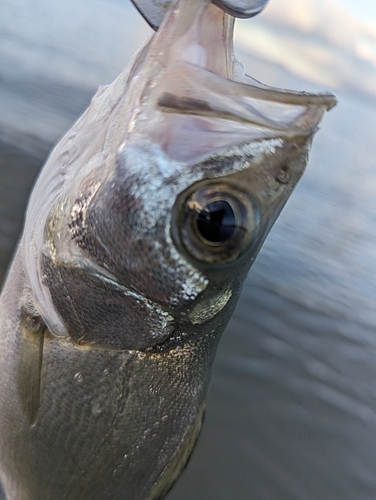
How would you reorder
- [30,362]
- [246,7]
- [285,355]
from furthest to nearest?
[285,355], [30,362], [246,7]

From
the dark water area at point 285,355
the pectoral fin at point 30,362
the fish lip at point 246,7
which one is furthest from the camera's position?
the dark water area at point 285,355

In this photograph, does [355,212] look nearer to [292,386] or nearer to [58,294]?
[292,386]

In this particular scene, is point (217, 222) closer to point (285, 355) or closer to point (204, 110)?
point (204, 110)

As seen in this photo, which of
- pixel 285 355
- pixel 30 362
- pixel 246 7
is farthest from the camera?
pixel 285 355

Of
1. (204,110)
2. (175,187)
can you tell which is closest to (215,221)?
(175,187)

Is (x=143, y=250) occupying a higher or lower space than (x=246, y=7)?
lower

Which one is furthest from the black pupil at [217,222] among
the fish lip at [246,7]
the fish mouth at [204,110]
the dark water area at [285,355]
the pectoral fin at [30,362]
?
the dark water area at [285,355]

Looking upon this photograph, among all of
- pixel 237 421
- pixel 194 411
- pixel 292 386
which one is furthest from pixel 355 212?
pixel 194 411

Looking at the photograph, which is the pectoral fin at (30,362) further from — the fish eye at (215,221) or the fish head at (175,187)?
the fish eye at (215,221)
